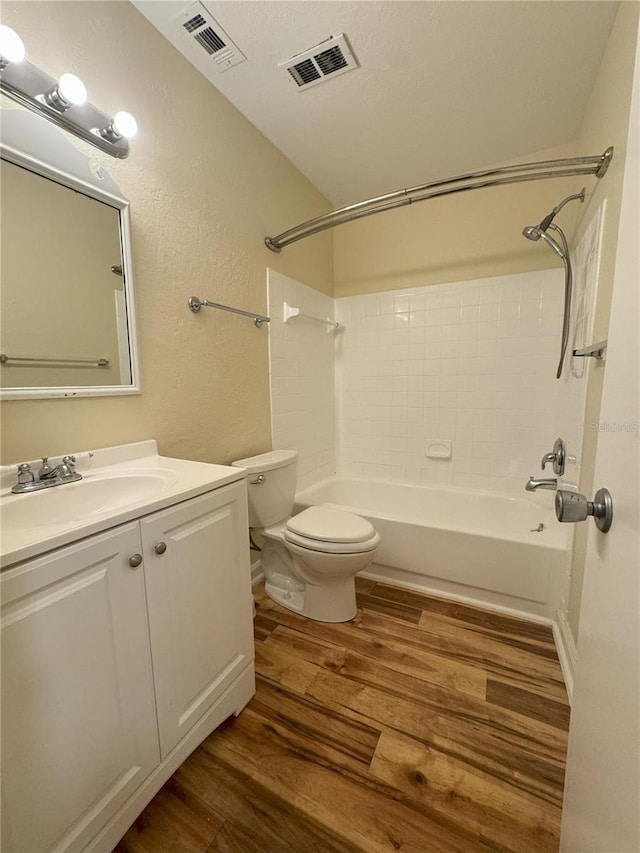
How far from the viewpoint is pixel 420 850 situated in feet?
2.67

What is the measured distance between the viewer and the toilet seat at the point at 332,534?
4.76 ft

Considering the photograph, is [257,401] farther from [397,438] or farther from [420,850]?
[420,850]

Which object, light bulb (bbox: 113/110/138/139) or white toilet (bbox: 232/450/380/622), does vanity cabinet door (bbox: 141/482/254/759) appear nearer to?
white toilet (bbox: 232/450/380/622)

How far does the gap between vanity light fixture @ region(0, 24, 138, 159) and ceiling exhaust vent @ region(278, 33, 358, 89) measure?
2.69 feet

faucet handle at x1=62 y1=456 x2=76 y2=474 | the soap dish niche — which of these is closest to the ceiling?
faucet handle at x1=62 y1=456 x2=76 y2=474

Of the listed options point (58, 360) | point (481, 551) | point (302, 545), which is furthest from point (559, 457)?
point (58, 360)

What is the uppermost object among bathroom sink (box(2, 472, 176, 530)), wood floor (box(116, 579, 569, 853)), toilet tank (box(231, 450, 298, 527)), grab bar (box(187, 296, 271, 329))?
grab bar (box(187, 296, 271, 329))

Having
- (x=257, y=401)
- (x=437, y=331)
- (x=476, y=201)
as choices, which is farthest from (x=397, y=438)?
(x=476, y=201)

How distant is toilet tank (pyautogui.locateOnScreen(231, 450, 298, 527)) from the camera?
64.1 inches

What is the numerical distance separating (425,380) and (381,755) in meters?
1.99

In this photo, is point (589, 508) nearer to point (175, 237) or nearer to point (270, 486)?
point (270, 486)

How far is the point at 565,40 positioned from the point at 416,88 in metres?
0.57

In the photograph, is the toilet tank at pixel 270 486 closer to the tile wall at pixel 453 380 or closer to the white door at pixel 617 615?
the tile wall at pixel 453 380

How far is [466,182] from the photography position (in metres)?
1.52
